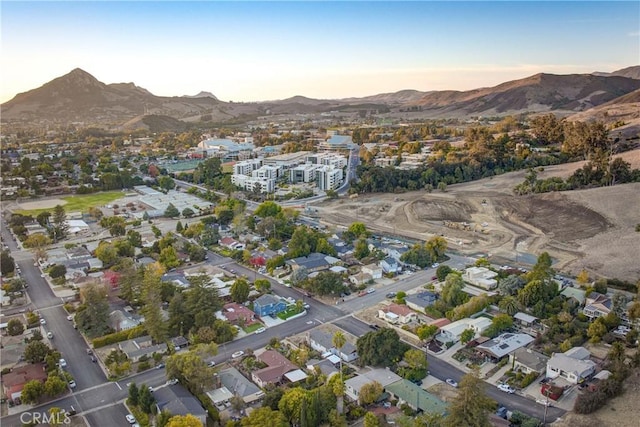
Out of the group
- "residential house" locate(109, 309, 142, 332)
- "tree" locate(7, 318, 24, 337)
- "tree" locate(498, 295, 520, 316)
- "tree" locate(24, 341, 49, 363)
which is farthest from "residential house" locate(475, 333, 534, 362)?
"tree" locate(7, 318, 24, 337)

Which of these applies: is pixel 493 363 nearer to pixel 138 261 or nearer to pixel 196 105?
pixel 138 261

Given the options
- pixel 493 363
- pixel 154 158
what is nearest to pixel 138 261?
pixel 493 363

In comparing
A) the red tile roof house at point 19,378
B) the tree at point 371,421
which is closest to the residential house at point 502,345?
the tree at point 371,421

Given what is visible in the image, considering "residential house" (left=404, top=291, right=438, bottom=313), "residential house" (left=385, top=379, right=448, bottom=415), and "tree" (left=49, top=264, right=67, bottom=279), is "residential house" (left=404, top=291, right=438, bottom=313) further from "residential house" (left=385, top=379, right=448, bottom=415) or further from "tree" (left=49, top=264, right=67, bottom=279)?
"tree" (left=49, top=264, right=67, bottom=279)

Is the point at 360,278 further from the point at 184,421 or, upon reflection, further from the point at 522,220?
the point at 522,220

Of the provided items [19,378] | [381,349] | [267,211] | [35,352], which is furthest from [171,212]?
[381,349]

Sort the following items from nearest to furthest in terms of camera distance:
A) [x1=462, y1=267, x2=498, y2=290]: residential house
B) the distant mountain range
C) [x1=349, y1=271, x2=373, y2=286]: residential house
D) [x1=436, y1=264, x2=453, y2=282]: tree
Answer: [x1=462, y1=267, x2=498, y2=290]: residential house, [x1=436, y1=264, x2=453, y2=282]: tree, [x1=349, y1=271, x2=373, y2=286]: residential house, the distant mountain range
